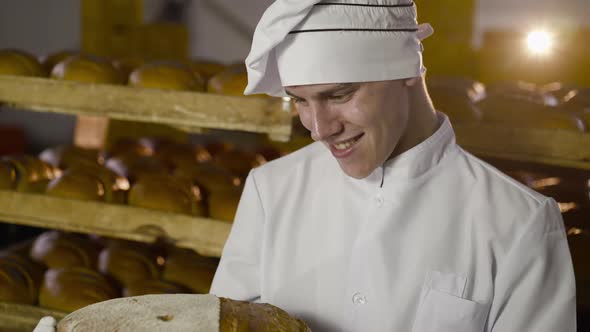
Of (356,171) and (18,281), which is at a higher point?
(356,171)

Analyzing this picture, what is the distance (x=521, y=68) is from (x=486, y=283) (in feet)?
7.01

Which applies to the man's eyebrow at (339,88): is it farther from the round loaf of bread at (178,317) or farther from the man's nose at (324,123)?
the round loaf of bread at (178,317)

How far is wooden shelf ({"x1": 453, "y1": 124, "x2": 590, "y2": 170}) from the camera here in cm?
202

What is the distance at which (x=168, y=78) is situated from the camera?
2383 mm

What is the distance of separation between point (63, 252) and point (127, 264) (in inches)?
10.8

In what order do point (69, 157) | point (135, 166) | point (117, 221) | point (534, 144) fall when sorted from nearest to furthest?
point (534, 144), point (117, 221), point (135, 166), point (69, 157)

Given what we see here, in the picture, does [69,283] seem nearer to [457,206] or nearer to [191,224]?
[191,224]

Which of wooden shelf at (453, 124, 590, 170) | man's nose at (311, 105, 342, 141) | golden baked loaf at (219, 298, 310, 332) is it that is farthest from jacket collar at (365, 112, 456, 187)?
wooden shelf at (453, 124, 590, 170)

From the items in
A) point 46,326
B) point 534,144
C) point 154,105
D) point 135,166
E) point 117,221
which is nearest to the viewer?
point 46,326

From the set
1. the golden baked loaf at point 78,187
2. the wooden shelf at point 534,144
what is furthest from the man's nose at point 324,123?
the golden baked loaf at point 78,187

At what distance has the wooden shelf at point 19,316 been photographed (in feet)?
7.95

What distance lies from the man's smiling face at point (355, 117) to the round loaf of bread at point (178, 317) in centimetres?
33

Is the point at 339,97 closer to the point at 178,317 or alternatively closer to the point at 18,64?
the point at 178,317

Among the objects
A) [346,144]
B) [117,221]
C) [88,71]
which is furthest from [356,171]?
[88,71]
